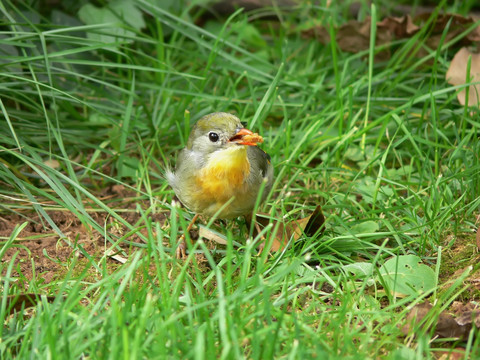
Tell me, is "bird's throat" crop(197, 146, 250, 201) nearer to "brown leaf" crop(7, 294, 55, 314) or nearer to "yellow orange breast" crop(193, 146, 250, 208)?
"yellow orange breast" crop(193, 146, 250, 208)

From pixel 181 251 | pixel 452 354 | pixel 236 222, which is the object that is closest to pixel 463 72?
pixel 236 222

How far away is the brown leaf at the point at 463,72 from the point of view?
15.3ft

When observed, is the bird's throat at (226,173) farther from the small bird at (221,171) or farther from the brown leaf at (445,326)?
the brown leaf at (445,326)

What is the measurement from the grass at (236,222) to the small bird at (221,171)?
0.21 metres

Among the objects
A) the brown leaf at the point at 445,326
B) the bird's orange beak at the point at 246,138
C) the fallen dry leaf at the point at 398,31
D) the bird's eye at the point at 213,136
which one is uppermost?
the fallen dry leaf at the point at 398,31

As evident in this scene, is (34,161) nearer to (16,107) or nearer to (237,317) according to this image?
(16,107)

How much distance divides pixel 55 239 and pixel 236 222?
1076 mm

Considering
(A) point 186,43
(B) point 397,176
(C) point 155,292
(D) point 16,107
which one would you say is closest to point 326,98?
(B) point 397,176

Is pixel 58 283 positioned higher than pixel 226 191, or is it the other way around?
pixel 226 191

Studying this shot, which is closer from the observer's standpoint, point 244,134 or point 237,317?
point 237,317

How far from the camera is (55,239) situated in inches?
150

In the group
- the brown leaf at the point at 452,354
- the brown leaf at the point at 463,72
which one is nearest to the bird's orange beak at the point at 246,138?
the brown leaf at the point at 452,354

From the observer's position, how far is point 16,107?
14.6 ft

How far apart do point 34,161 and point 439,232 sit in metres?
2.26
